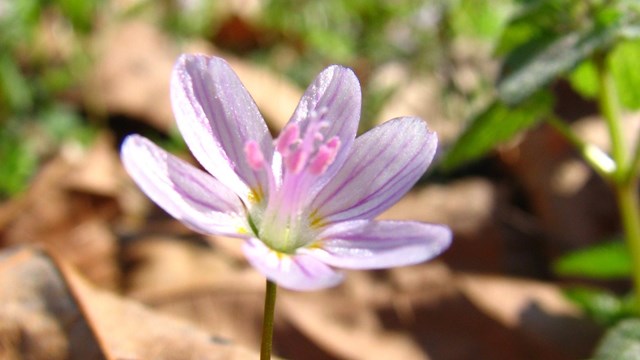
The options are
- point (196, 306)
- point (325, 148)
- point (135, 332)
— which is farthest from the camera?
point (196, 306)

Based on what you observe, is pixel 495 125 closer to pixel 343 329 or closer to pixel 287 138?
pixel 343 329

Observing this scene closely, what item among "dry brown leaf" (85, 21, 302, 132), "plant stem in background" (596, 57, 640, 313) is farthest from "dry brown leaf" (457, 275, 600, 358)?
"dry brown leaf" (85, 21, 302, 132)

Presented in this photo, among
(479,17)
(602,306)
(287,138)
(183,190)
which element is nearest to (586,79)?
(602,306)

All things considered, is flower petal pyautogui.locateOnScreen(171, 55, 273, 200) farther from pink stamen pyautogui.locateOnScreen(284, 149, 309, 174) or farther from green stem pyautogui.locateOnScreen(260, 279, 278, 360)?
green stem pyautogui.locateOnScreen(260, 279, 278, 360)

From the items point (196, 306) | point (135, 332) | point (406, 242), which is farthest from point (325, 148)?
point (196, 306)

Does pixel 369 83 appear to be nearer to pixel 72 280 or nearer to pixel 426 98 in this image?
pixel 426 98
